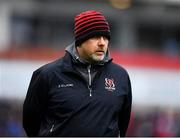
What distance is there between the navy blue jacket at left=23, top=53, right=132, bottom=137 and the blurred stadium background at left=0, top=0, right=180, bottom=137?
10160mm

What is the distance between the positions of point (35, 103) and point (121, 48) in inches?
1100

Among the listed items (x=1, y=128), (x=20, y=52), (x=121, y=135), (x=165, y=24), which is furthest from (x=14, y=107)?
(x=165, y=24)

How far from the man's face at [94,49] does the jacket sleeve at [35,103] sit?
340mm

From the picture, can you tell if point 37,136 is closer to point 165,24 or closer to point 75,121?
point 75,121

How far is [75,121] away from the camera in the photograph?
20.3 feet

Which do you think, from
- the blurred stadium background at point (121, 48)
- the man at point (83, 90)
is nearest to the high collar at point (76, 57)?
the man at point (83, 90)

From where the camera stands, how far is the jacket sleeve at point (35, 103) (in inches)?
252

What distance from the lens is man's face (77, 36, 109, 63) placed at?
20.6 feet

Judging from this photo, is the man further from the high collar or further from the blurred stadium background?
the blurred stadium background

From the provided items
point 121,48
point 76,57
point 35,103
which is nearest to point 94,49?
point 76,57

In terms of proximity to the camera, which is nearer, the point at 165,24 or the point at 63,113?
the point at 63,113

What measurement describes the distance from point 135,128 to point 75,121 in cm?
1213

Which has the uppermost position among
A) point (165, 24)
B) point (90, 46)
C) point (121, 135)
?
point (90, 46)

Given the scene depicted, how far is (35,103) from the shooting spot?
6.51m
